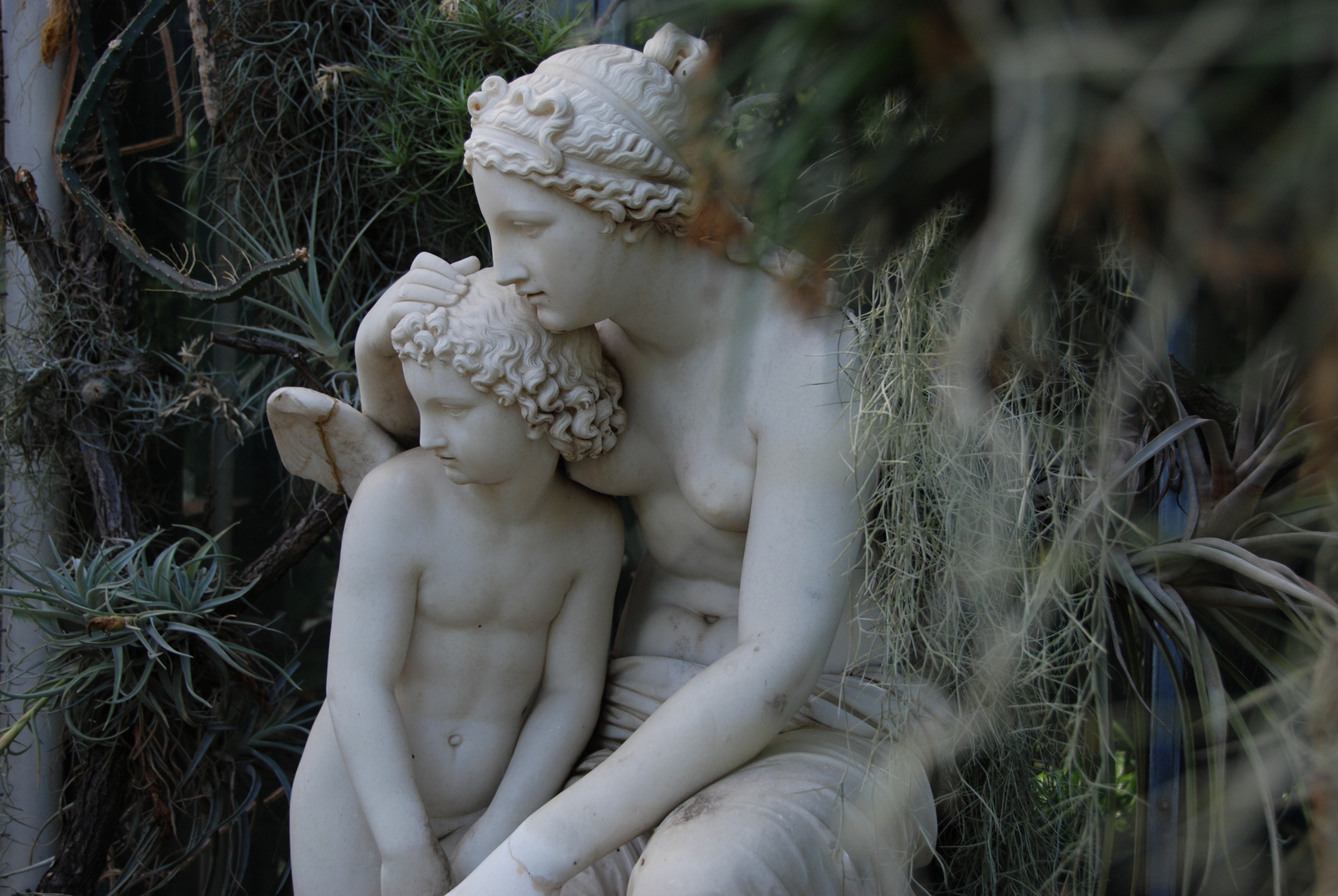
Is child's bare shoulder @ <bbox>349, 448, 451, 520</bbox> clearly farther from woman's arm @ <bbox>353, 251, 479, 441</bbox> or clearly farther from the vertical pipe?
the vertical pipe

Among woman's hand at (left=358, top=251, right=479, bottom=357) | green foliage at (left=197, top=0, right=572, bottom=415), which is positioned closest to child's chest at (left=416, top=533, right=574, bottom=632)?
woman's hand at (left=358, top=251, right=479, bottom=357)

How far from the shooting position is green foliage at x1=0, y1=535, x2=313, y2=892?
1697mm

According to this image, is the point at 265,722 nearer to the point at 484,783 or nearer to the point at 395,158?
the point at 484,783

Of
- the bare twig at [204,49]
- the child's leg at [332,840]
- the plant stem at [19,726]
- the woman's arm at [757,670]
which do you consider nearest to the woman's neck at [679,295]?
the woman's arm at [757,670]

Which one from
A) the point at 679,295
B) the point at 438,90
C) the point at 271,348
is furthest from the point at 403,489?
the point at 438,90

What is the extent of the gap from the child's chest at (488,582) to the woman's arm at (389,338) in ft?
0.58

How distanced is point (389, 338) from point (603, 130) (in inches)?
12.9

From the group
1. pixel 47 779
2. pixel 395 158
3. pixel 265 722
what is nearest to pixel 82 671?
pixel 265 722

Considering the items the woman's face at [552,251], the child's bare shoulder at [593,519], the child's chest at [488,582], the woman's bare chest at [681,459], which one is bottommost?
the child's chest at [488,582]

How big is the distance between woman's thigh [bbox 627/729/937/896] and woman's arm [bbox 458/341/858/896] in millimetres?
40

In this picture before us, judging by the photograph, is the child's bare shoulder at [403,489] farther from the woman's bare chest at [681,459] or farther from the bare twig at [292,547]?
the bare twig at [292,547]

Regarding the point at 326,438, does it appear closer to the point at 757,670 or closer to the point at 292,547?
the point at 757,670

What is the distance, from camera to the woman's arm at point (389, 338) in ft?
3.58

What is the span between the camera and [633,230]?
104 cm
